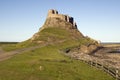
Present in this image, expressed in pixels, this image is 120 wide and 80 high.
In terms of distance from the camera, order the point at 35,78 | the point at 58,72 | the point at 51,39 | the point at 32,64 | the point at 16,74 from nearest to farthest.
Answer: the point at 35,78 < the point at 16,74 < the point at 58,72 < the point at 32,64 < the point at 51,39

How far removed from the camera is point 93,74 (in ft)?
132

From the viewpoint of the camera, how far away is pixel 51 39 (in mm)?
155000

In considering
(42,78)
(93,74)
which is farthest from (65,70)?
(42,78)

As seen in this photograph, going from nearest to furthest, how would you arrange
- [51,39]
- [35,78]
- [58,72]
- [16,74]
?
1. [35,78]
2. [16,74]
3. [58,72]
4. [51,39]

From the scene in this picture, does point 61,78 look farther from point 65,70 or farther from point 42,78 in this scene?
point 65,70

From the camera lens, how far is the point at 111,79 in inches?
1428

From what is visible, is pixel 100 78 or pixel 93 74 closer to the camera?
pixel 100 78

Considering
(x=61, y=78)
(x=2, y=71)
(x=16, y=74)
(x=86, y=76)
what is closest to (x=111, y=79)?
(x=86, y=76)

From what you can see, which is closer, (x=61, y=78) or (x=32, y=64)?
(x=61, y=78)

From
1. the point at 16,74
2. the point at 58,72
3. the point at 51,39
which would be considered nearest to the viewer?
the point at 16,74

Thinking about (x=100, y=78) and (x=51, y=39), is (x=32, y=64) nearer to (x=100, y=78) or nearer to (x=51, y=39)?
(x=100, y=78)

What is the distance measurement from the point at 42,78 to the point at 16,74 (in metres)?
5.09

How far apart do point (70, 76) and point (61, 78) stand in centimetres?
215

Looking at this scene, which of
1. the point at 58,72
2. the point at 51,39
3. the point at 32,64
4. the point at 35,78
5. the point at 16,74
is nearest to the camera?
the point at 35,78
